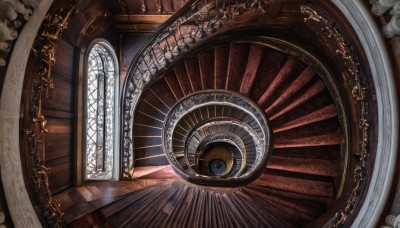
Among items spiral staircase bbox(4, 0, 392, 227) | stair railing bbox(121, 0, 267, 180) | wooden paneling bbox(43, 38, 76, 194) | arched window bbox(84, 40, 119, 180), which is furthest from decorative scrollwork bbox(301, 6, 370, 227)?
arched window bbox(84, 40, 119, 180)

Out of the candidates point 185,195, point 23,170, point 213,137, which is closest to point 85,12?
point 23,170

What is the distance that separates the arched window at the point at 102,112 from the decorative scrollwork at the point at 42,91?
2091mm

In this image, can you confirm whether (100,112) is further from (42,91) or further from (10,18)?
(10,18)

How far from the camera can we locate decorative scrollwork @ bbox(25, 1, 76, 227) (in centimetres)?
231

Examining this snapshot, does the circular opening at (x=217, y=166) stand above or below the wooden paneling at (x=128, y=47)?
below

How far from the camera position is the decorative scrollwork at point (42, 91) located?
231cm

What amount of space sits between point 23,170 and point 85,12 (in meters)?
2.74

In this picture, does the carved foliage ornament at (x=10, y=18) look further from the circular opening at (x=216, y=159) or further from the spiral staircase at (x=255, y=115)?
the circular opening at (x=216, y=159)

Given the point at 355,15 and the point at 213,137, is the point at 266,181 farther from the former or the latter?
the point at 213,137

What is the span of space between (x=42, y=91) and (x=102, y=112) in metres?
2.59

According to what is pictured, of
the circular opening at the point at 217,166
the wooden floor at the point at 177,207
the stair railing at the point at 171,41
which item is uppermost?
the stair railing at the point at 171,41

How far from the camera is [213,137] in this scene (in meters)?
10.0

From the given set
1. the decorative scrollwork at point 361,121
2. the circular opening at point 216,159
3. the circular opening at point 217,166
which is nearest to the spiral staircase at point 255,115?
the decorative scrollwork at point 361,121

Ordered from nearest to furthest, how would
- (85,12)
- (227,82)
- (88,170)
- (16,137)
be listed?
(16,137)
(85,12)
(88,170)
(227,82)
